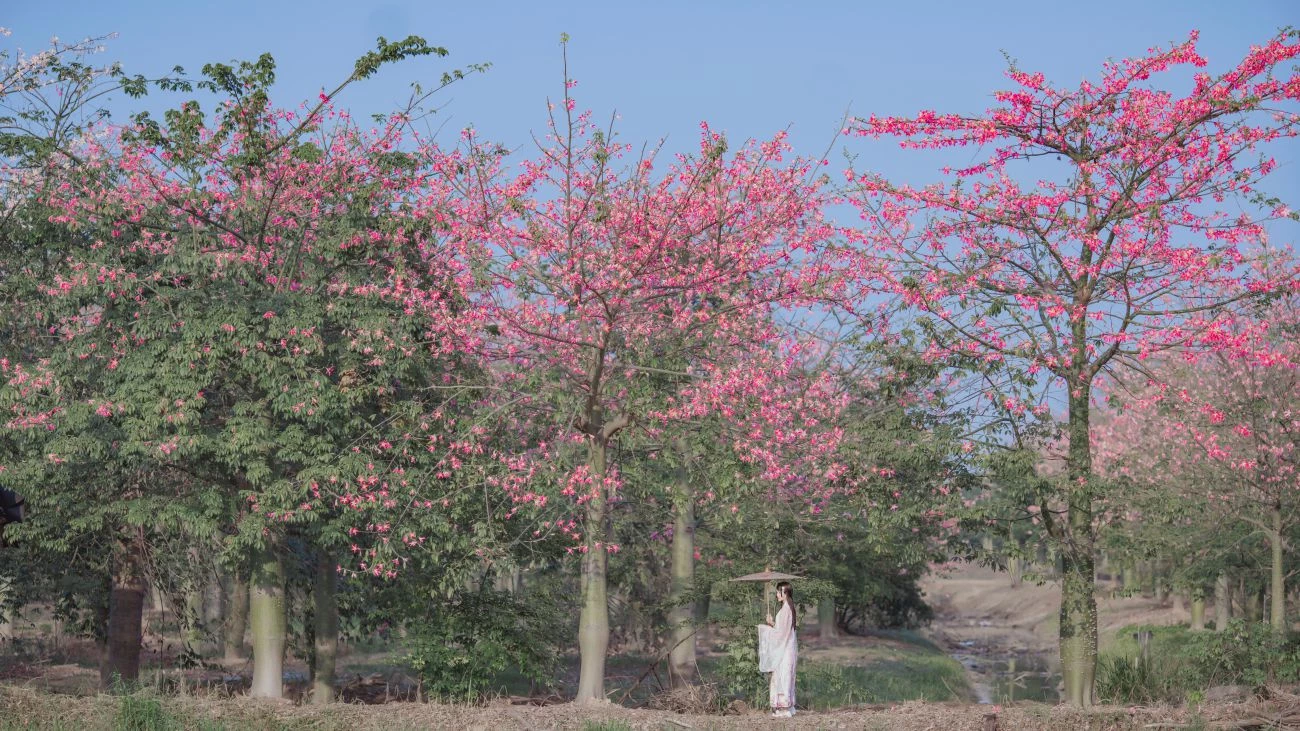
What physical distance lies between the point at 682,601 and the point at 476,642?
14.9 feet

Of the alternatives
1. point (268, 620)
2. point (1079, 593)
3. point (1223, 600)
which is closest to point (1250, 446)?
point (1079, 593)

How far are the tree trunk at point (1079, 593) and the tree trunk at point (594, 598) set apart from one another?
6.77 m

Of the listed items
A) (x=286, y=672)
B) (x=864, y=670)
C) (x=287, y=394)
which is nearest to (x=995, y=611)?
(x=864, y=670)

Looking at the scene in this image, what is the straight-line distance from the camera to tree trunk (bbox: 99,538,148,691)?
21.5m

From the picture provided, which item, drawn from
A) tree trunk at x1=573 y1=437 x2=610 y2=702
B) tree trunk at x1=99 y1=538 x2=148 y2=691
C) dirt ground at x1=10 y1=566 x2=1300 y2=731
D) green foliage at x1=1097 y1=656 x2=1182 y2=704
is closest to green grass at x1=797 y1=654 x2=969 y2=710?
green foliage at x1=1097 y1=656 x2=1182 y2=704

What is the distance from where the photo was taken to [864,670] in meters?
32.4

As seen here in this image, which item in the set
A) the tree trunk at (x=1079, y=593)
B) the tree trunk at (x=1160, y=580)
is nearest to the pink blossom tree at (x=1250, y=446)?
the tree trunk at (x=1079, y=593)

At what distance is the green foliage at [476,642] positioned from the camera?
1934 centimetres

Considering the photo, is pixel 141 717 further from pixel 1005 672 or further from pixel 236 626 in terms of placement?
pixel 1005 672

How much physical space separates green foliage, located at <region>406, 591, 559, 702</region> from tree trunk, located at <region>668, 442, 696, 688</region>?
9.60 feet

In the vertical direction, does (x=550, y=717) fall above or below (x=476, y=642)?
below

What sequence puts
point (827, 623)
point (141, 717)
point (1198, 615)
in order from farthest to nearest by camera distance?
point (827, 623) < point (1198, 615) < point (141, 717)

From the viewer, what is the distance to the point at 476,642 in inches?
776

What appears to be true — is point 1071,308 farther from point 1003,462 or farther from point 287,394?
point 287,394
